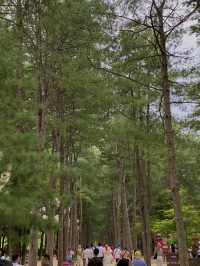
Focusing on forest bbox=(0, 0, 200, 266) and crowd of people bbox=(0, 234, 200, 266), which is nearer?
forest bbox=(0, 0, 200, 266)

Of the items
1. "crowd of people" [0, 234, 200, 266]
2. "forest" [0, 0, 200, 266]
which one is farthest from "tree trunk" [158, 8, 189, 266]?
"crowd of people" [0, 234, 200, 266]

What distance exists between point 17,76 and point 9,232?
5622mm

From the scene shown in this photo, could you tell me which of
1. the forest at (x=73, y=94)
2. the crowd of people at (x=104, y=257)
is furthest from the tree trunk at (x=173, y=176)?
the crowd of people at (x=104, y=257)

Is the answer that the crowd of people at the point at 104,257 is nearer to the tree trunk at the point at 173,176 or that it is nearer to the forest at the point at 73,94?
the forest at the point at 73,94

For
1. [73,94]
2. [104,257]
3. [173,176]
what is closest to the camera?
[173,176]

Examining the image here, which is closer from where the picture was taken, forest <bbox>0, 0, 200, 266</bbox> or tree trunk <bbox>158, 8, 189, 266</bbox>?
forest <bbox>0, 0, 200, 266</bbox>

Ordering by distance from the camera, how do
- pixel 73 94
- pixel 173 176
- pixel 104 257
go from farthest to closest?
pixel 104 257 → pixel 73 94 → pixel 173 176

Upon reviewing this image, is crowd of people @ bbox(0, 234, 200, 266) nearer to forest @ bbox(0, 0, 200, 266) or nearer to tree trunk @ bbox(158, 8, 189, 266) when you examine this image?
forest @ bbox(0, 0, 200, 266)

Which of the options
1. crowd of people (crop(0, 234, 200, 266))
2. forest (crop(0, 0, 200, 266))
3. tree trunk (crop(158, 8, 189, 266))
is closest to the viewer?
forest (crop(0, 0, 200, 266))

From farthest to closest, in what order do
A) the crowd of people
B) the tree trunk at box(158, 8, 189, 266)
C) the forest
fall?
the crowd of people → the tree trunk at box(158, 8, 189, 266) → the forest

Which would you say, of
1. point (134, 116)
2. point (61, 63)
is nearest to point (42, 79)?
point (61, 63)

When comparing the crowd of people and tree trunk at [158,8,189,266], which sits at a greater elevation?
tree trunk at [158,8,189,266]

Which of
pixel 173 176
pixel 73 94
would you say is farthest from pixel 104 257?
pixel 173 176

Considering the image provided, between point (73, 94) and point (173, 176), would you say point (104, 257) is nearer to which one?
point (73, 94)
